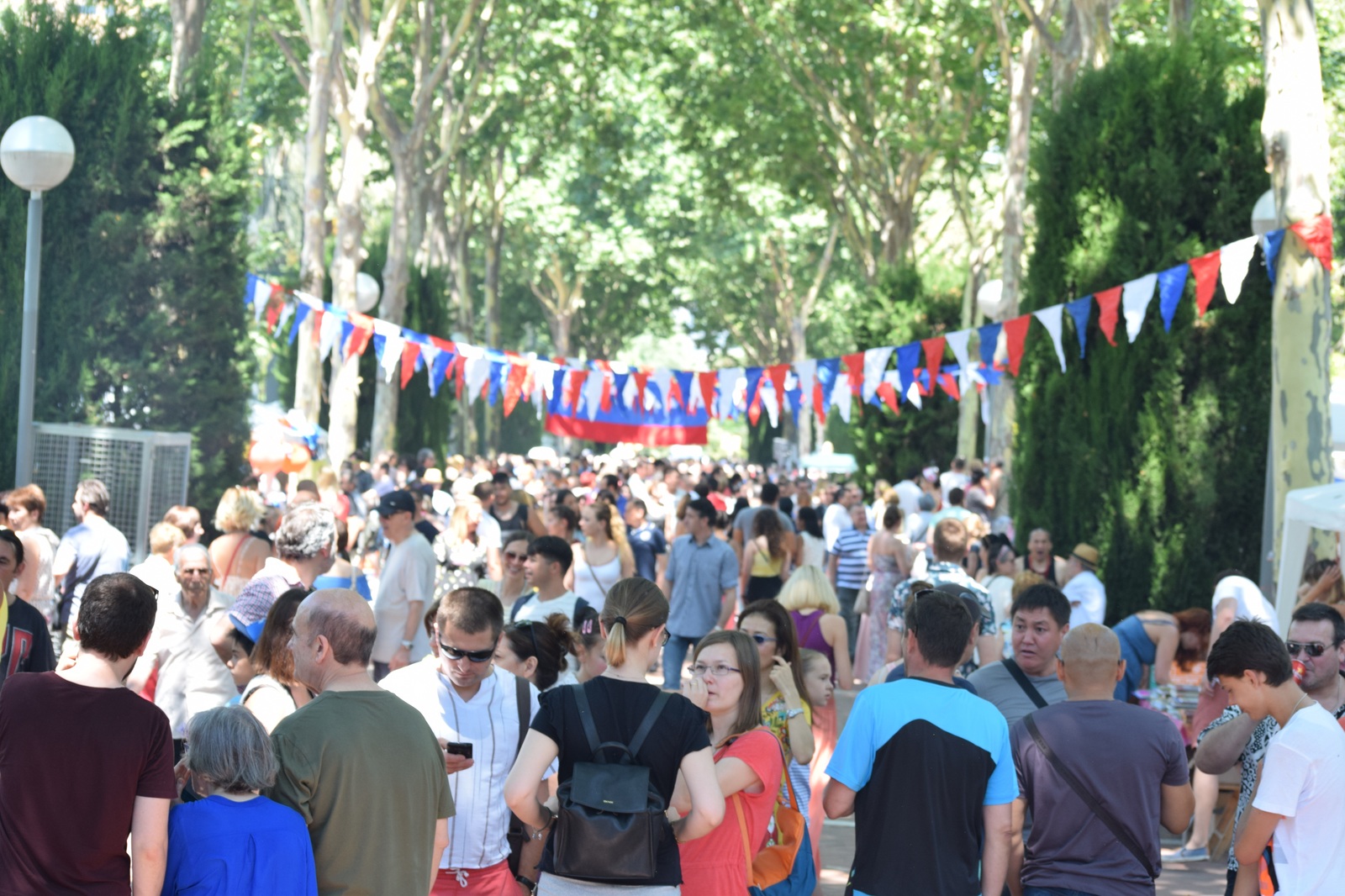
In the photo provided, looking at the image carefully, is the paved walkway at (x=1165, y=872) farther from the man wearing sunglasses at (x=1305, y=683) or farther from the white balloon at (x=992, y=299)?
the white balloon at (x=992, y=299)

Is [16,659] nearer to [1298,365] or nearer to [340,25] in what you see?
[1298,365]

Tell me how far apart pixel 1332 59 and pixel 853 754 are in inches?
973

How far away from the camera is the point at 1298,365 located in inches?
408

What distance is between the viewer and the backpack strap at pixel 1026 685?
532 cm

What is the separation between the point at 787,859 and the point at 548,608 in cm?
254

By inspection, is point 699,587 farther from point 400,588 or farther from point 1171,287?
point 1171,287

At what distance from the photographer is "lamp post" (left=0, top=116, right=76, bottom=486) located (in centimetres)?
1044

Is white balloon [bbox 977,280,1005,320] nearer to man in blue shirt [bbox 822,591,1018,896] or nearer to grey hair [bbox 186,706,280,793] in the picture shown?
man in blue shirt [bbox 822,591,1018,896]

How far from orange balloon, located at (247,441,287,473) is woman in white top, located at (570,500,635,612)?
7.82m

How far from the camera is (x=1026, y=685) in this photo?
5.36m

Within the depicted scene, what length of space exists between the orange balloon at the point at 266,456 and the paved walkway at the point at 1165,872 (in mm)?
9893

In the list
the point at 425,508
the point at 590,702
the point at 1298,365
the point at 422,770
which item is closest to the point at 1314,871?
the point at 590,702

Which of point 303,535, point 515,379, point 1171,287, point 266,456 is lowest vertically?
point 303,535

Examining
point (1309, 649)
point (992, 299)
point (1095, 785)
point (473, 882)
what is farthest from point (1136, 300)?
point (992, 299)
